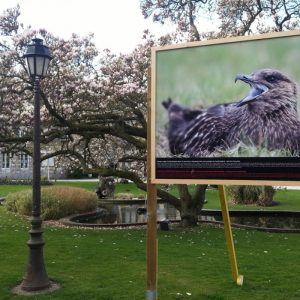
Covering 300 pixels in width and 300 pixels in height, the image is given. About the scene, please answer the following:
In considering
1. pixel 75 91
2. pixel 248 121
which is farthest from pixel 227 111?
pixel 75 91

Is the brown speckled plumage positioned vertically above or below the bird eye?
below

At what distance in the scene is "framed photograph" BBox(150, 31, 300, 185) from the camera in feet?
18.1

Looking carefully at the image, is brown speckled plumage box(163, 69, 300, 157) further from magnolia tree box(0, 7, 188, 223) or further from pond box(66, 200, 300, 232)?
pond box(66, 200, 300, 232)

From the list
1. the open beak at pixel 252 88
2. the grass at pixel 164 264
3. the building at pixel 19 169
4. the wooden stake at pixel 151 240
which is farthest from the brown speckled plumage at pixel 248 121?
the building at pixel 19 169

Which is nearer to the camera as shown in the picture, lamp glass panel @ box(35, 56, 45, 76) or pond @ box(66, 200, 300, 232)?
lamp glass panel @ box(35, 56, 45, 76)

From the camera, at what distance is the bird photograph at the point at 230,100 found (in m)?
5.55

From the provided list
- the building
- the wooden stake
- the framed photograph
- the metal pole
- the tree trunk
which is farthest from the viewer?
the building

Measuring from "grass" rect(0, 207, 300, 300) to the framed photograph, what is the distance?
2.57m

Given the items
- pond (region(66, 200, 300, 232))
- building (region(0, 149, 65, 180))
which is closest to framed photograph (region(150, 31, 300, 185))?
pond (region(66, 200, 300, 232))

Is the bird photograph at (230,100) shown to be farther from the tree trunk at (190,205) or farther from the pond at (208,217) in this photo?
the pond at (208,217)

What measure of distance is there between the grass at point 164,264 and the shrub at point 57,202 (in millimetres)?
4403

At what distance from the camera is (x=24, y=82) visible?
51.7 ft

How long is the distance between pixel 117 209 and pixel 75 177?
39757 mm

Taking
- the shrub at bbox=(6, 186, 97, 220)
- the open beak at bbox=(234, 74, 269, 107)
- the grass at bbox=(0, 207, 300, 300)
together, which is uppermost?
the open beak at bbox=(234, 74, 269, 107)
